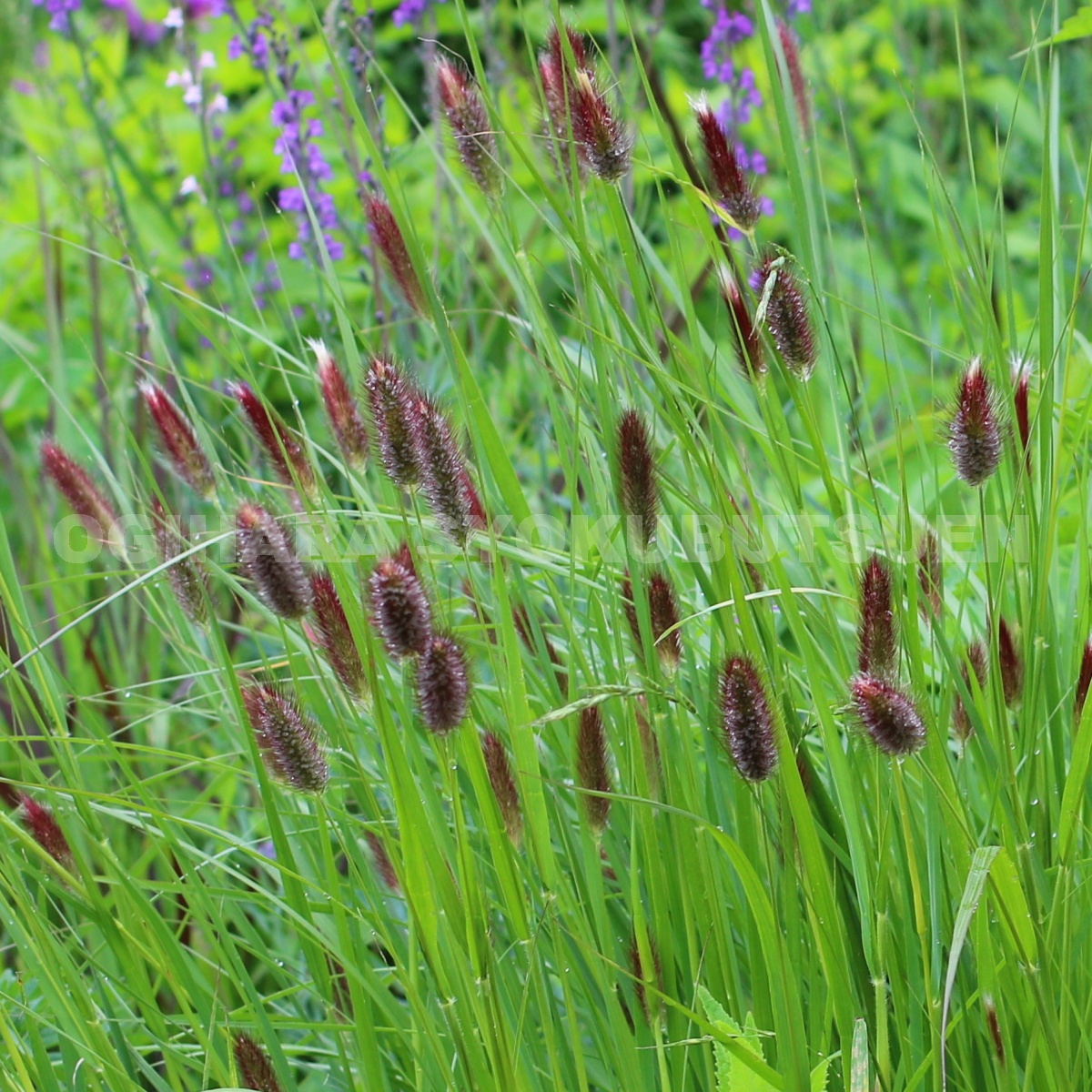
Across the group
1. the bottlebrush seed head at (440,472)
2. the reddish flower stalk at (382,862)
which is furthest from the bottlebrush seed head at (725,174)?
the reddish flower stalk at (382,862)

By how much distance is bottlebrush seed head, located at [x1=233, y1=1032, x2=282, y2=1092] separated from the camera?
3.29 feet

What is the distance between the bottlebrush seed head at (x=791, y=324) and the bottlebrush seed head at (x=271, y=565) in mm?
388

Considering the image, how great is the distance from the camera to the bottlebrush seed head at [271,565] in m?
0.94

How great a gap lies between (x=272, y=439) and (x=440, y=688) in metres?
0.35

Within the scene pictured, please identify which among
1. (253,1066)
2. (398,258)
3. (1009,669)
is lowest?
(253,1066)

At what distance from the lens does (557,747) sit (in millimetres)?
1211

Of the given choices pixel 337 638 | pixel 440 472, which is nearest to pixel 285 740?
pixel 337 638

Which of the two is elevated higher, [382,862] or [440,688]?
[440,688]

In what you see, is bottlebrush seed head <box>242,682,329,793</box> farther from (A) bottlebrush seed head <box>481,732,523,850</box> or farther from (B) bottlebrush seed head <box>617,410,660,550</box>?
(B) bottlebrush seed head <box>617,410,660,550</box>

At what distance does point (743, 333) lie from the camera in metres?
1.02

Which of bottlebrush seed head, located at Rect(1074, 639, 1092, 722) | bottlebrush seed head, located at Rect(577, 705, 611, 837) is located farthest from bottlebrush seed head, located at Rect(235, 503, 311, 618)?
bottlebrush seed head, located at Rect(1074, 639, 1092, 722)

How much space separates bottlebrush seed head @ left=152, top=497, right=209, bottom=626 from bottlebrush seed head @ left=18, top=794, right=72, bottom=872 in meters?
0.20

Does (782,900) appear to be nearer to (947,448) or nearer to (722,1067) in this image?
(722,1067)

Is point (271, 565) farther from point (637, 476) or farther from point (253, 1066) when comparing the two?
point (253, 1066)
